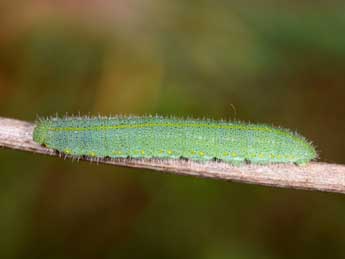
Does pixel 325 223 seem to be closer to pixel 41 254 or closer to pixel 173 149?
pixel 173 149

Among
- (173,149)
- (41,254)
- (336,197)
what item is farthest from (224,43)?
(41,254)

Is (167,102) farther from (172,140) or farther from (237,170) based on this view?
(237,170)

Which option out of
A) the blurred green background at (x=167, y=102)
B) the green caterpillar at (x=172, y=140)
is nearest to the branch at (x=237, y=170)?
the green caterpillar at (x=172, y=140)

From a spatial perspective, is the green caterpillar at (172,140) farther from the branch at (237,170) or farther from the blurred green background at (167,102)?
the blurred green background at (167,102)

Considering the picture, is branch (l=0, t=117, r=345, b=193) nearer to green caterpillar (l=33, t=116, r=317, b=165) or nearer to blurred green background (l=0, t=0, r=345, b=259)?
green caterpillar (l=33, t=116, r=317, b=165)

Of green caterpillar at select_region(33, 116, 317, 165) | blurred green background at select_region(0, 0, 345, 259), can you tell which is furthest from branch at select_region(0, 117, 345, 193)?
blurred green background at select_region(0, 0, 345, 259)
